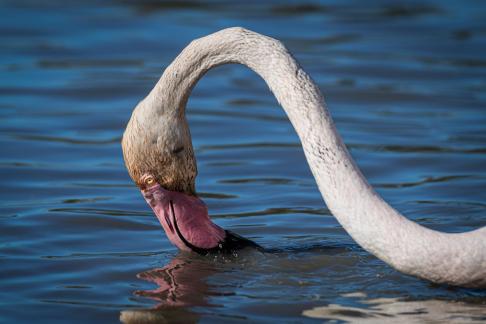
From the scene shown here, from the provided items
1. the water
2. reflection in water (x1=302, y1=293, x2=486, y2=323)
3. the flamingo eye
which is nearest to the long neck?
reflection in water (x1=302, y1=293, x2=486, y2=323)

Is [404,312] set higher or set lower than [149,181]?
lower

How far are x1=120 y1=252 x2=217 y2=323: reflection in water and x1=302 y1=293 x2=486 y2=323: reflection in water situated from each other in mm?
662

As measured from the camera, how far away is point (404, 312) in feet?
18.6

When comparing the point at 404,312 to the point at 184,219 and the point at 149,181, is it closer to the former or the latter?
the point at 184,219

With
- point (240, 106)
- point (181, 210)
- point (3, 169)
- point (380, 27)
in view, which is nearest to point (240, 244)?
point (181, 210)

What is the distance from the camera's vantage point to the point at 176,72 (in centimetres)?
621

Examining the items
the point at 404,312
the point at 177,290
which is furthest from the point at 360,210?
the point at 177,290

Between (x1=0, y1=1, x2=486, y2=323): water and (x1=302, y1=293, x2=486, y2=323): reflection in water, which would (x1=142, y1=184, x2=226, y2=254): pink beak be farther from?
(x1=302, y1=293, x2=486, y2=323): reflection in water

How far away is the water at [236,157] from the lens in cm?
605

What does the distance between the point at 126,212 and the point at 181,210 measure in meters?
1.70

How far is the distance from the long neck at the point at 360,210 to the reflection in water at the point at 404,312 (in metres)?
0.15

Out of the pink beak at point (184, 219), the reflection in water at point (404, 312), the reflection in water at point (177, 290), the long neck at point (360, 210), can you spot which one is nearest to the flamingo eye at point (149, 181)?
the pink beak at point (184, 219)

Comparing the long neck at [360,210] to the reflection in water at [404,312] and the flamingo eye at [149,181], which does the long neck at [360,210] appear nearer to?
the reflection in water at [404,312]

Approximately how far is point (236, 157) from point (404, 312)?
414cm
